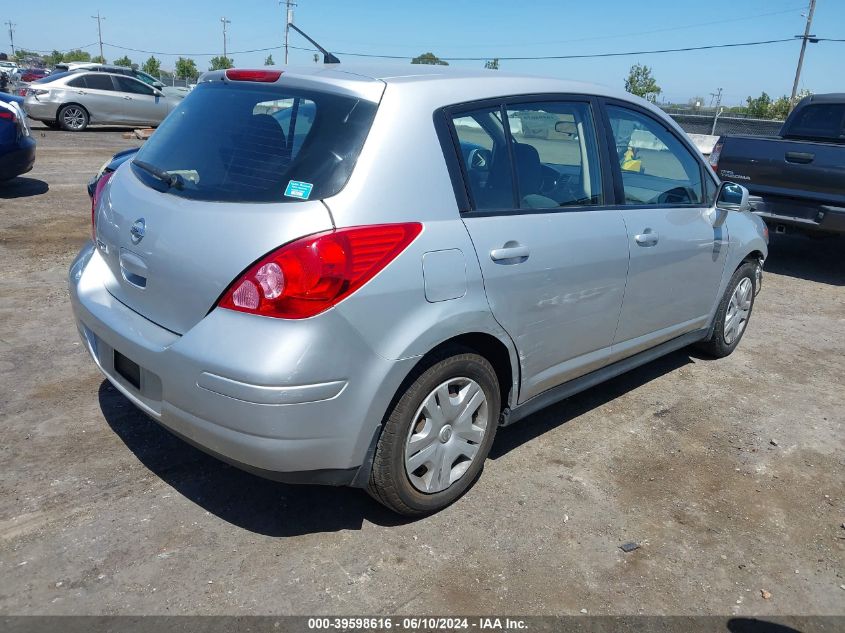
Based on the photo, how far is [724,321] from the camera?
518 centimetres

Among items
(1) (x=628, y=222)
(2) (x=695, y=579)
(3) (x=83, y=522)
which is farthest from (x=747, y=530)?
(3) (x=83, y=522)

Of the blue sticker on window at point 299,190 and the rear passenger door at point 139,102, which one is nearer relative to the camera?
the blue sticker on window at point 299,190

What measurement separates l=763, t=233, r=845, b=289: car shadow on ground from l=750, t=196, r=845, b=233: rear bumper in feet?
2.19

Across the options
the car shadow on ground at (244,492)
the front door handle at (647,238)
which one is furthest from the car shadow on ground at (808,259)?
the car shadow on ground at (244,492)

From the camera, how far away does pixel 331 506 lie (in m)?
3.25

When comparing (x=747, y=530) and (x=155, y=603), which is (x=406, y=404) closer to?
(x=155, y=603)

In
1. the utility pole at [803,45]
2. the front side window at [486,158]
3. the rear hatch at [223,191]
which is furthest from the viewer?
the utility pole at [803,45]

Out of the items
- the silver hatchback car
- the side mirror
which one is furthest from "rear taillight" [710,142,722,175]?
the silver hatchback car

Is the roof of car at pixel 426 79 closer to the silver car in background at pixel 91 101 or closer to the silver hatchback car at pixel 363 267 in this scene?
the silver hatchback car at pixel 363 267

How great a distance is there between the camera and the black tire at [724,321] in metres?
5.09

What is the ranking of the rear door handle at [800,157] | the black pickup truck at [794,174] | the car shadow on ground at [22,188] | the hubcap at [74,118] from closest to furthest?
the black pickup truck at [794,174]
the rear door handle at [800,157]
the car shadow on ground at [22,188]
the hubcap at [74,118]

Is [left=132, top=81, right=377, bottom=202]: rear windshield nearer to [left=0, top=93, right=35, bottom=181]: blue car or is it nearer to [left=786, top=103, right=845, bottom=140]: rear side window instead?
[left=0, top=93, right=35, bottom=181]: blue car

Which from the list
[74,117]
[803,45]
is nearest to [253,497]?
[74,117]

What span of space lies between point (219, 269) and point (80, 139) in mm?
16543
